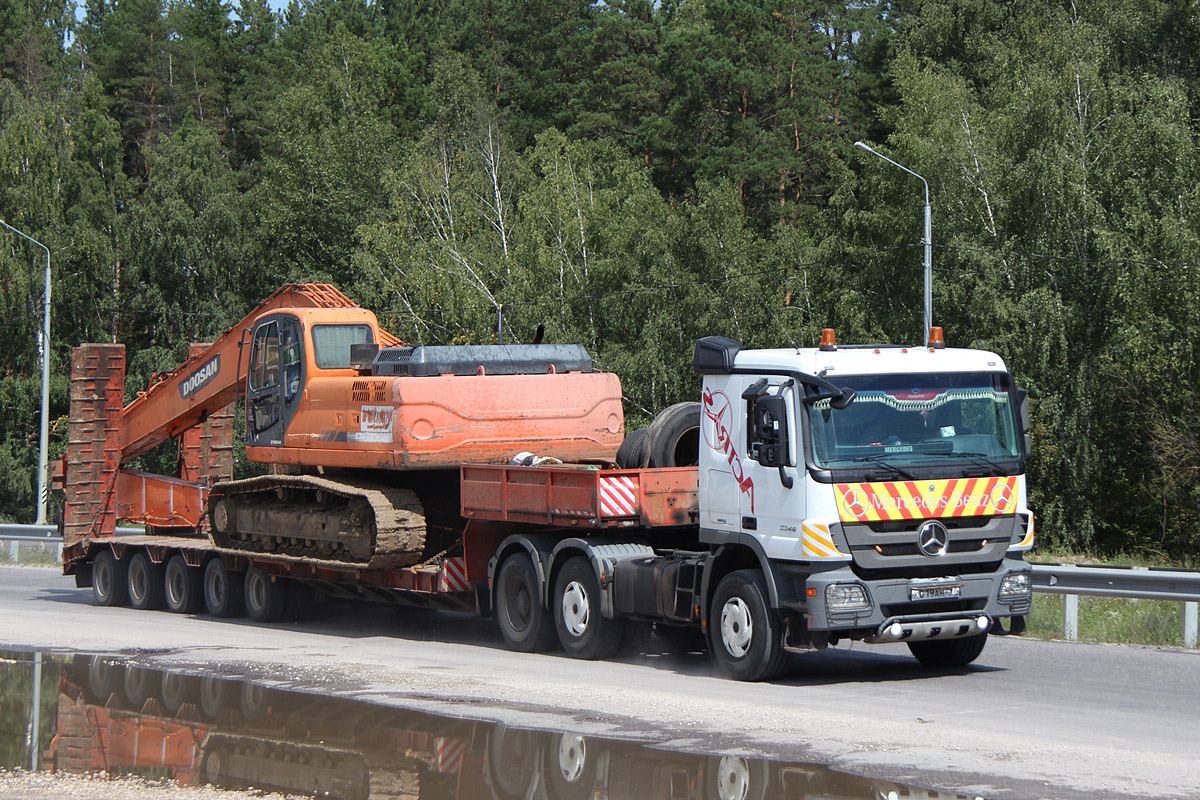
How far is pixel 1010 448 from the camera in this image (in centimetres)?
1165

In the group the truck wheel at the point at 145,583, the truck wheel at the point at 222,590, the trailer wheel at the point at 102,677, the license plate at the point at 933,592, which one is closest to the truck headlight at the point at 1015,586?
the license plate at the point at 933,592

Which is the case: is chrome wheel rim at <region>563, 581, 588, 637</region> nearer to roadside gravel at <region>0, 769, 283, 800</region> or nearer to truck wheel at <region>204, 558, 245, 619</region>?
roadside gravel at <region>0, 769, 283, 800</region>

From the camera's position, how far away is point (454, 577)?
15.0 m

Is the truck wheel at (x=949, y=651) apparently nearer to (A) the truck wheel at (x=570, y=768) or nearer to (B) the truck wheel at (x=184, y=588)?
(A) the truck wheel at (x=570, y=768)

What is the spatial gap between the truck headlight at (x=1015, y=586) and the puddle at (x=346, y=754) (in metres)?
3.89

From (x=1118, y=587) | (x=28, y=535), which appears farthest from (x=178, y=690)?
(x=28, y=535)

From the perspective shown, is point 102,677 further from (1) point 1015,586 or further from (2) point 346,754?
(1) point 1015,586

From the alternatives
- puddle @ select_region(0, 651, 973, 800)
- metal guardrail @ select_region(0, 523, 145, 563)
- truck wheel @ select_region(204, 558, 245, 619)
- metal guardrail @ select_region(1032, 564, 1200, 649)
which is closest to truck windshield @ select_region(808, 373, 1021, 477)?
puddle @ select_region(0, 651, 973, 800)

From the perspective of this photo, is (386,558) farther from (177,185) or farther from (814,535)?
(177,185)

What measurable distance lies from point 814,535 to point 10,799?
601 centimetres

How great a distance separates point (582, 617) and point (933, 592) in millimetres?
3682

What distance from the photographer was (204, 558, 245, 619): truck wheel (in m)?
18.6

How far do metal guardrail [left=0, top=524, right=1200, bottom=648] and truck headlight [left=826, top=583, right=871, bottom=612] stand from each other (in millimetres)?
4447

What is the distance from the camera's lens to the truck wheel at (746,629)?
1137 centimetres
